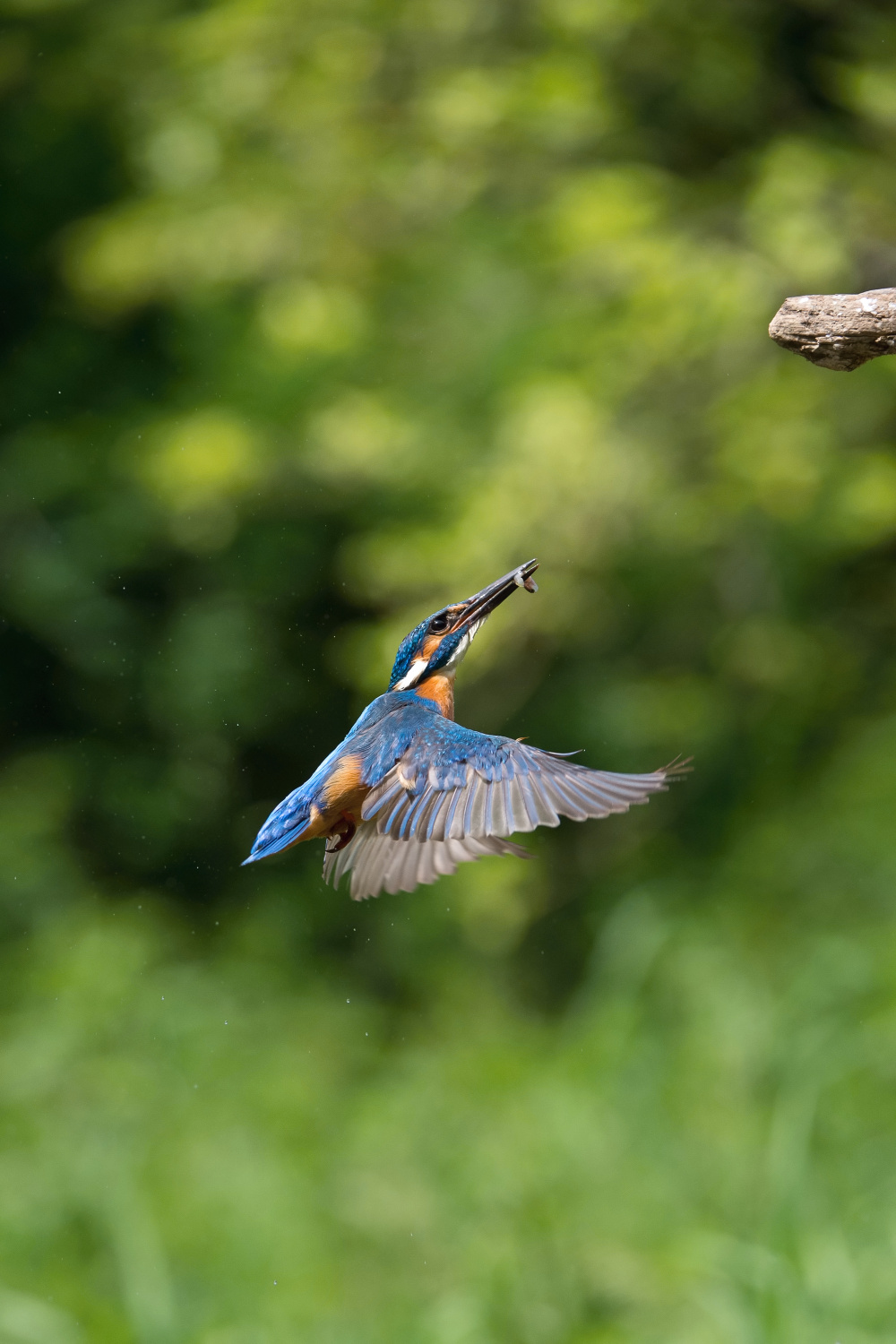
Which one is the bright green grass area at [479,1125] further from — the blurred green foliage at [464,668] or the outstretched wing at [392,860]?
the outstretched wing at [392,860]

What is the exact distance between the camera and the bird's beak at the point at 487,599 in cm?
161

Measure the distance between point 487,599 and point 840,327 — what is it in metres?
0.61

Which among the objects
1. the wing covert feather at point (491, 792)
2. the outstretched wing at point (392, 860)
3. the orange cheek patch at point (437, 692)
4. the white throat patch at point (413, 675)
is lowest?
the wing covert feather at point (491, 792)

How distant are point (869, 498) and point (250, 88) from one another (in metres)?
2.21

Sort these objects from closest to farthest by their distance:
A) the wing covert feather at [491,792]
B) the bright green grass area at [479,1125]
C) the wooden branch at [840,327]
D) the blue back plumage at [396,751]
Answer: the wooden branch at [840,327], the wing covert feather at [491,792], the blue back plumage at [396,751], the bright green grass area at [479,1125]

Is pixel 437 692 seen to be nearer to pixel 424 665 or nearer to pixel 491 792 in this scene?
pixel 424 665

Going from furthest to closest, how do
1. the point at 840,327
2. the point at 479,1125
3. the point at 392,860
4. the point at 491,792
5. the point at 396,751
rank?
the point at 479,1125, the point at 392,860, the point at 396,751, the point at 491,792, the point at 840,327

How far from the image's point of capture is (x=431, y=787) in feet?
4.98

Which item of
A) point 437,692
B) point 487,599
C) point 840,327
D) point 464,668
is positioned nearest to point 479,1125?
point 464,668

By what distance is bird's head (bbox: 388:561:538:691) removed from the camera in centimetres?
170

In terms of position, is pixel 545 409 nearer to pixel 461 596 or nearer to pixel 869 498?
pixel 461 596

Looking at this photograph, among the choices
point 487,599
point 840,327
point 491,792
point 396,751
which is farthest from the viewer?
point 487,599

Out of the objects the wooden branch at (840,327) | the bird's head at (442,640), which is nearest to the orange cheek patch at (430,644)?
the bird's head at (442,640)

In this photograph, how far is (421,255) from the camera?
4508mm
